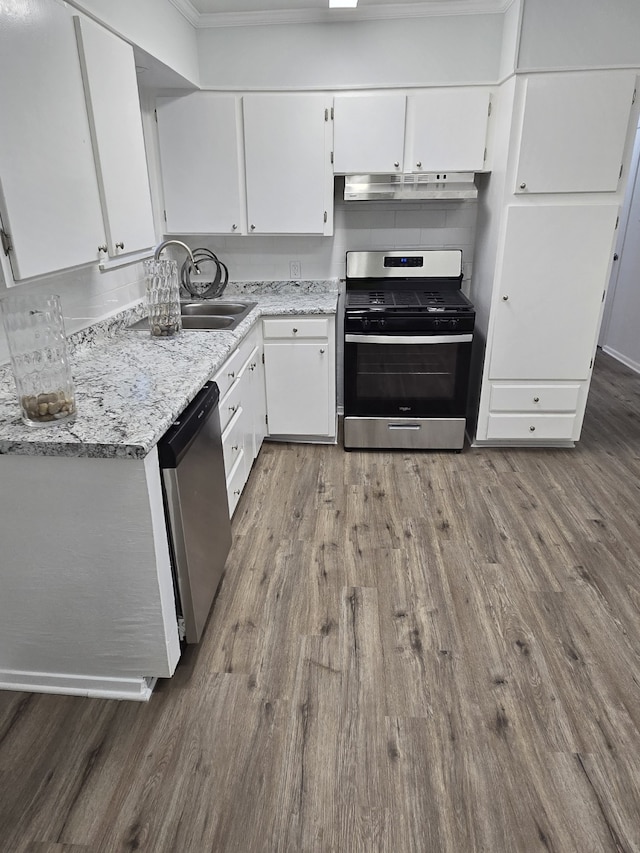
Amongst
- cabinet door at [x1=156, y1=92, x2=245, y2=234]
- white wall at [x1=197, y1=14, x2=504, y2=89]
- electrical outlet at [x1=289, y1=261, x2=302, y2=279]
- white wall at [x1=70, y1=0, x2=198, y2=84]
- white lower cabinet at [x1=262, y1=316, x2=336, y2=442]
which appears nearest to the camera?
white wall at [x1=70, y1=0, x2=198, y2=84]

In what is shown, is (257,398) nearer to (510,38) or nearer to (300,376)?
(300,376)

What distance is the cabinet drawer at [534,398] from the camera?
10.8ft

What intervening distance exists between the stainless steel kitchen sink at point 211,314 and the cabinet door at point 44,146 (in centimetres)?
97

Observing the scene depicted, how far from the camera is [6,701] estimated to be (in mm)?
1746

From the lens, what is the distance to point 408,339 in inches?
125

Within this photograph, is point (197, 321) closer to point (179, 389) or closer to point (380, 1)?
point (179, 389)

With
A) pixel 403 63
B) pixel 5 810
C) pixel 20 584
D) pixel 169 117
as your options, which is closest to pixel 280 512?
pixel 20 584

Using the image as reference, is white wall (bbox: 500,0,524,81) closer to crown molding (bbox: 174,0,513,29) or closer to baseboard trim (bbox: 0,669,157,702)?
crown molding (bbox: 174,0,513,29)

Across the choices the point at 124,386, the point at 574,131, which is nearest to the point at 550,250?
the point at 574,131

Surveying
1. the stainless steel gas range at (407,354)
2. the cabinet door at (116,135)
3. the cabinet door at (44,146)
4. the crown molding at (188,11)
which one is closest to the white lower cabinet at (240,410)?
the stainless steel gas range at (407,354)

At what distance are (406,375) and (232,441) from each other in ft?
4.10

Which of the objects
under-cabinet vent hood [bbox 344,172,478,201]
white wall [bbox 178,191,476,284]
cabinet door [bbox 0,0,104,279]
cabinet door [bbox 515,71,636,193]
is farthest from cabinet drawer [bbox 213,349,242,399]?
cabinet door [bbox 515,71,636,193]

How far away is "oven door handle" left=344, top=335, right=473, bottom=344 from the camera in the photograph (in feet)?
10.4

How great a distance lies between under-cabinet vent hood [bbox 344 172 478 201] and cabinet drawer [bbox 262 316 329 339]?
761 mm
